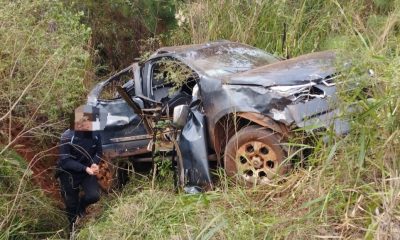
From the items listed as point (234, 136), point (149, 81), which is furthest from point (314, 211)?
point (149, 81)

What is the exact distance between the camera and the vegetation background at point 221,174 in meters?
4.42

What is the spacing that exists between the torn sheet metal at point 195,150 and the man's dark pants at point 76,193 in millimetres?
1230

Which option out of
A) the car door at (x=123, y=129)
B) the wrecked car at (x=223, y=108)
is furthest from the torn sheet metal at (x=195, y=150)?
the car door at (x=123, y=129)

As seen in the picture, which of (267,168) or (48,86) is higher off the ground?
(48,86)

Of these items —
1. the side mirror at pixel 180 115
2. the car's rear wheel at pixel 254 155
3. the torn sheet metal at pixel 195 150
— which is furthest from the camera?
the side mirror at pixel 180 115

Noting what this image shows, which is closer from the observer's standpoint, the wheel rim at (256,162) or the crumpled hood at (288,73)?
the wheel rim at (256,162)

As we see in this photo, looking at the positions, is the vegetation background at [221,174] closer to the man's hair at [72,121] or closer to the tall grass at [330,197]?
the tall grass at [330,197]

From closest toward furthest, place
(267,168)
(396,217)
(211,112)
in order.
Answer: (396,217), (267,168), (211,112)

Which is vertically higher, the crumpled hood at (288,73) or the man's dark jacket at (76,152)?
the crumpled hood at (288,73)

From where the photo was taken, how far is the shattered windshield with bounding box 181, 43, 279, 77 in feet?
21.4

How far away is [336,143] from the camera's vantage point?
4.75 metres

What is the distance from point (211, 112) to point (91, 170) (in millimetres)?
1426

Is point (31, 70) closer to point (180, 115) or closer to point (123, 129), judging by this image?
point (123, 129)

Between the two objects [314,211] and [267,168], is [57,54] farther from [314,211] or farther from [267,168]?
[314,211]
